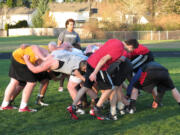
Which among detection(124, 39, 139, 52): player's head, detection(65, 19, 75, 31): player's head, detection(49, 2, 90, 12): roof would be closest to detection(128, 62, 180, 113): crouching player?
detection(124, 39, 139, 52): player's head

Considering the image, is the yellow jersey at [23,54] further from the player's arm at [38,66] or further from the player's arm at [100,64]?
the player's arm at [100,64]

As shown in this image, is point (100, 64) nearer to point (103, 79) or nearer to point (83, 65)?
point (103, 79)

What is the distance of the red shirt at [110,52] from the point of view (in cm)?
673

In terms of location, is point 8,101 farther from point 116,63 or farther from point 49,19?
point 49,19

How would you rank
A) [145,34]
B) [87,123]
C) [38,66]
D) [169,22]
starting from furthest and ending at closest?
[169,22] < [145,34] < [38,66] < [87,123]

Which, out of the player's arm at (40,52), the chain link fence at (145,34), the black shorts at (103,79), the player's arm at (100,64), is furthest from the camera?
A: the chain link fence at (145,34)

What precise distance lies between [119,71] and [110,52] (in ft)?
3.06

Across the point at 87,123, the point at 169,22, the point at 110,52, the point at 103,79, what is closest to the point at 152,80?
the point at 103,79

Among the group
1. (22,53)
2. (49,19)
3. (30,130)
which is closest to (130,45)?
(22,53)

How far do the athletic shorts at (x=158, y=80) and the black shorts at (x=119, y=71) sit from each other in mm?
441

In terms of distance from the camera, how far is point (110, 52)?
6734 millimetres

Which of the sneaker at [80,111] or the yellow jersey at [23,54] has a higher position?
the yellow jersey at [23,54]

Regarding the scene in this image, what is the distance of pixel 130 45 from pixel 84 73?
3.74ft

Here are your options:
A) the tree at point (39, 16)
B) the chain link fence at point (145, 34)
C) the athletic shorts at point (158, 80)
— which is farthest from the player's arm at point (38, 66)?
the tree at point (39, 16)
